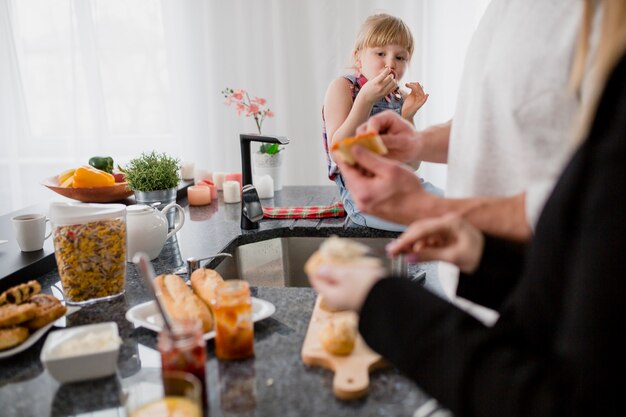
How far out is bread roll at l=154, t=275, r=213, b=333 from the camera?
3.09 ft

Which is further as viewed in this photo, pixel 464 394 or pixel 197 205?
pixel 197 205

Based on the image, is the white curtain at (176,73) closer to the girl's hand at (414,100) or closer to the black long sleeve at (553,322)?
the girl's hand at (414,100)

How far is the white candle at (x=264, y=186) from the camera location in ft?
7.02

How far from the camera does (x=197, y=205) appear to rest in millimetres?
2078

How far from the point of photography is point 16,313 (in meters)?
0.93

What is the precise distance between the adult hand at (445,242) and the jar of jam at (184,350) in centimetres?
30

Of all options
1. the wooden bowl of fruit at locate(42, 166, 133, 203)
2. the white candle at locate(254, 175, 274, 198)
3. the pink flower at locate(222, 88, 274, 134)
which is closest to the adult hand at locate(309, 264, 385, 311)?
the wooden bowl of fruit at locate(42, 166, 133, 203)

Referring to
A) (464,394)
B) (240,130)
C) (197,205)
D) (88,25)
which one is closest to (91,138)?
(88,25)

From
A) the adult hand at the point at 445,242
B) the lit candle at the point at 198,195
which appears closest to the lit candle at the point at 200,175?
the lit candle at the point at 198,195

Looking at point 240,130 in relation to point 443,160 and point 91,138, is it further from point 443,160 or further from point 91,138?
point 443,160

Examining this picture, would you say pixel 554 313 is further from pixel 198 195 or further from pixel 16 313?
pixel 198 195

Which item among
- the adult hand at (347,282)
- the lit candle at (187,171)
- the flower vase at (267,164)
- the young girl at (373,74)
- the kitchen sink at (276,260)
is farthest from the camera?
the lit candle at (187,171)

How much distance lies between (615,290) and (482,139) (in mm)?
425

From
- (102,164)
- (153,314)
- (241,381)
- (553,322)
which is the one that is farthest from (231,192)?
(553,322)
